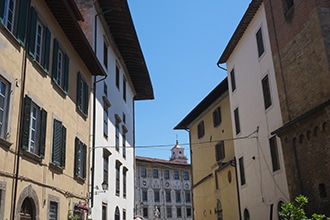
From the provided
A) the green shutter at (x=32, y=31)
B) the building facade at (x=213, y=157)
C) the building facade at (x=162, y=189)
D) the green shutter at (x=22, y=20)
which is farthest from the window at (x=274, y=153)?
the building facade at (x=162, y=189)

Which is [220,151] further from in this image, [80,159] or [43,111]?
[43,111]

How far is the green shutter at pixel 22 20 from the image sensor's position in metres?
10.9

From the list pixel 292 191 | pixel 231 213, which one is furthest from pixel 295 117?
pixel 231 213

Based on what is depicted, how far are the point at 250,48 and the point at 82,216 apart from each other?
40.7ft

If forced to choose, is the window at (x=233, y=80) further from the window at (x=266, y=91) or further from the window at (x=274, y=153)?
the window at (x=274, y=153)

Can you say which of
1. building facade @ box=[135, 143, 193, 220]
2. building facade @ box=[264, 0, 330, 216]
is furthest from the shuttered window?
building facade @ box=[135, 143, 193, 220]

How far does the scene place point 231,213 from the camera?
2462 cm

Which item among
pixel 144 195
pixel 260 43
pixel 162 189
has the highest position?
pixel 260 43

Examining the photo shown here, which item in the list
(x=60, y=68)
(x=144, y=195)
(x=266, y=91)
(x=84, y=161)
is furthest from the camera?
(x=144, y=195)

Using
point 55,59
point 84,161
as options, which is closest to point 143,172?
point 84,161

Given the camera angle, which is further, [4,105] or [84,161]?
[84,161]

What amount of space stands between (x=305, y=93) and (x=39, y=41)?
9.90 m

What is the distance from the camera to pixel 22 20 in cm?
1114

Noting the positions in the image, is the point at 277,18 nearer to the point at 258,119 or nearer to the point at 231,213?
the point at 258,119
